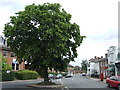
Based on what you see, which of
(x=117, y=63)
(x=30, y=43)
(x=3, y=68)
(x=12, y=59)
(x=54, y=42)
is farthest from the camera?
(x=12, y=59)

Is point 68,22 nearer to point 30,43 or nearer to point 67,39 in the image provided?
point 67,39

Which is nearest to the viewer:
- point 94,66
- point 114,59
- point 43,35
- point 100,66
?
point 43,35

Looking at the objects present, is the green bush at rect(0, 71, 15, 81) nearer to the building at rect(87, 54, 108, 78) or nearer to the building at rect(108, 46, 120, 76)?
the building at rect(108, 46, 120, 76)

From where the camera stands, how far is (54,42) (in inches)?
903

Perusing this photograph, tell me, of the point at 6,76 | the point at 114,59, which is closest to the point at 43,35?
the point at 6,76

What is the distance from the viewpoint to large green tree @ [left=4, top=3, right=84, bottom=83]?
2273 cm

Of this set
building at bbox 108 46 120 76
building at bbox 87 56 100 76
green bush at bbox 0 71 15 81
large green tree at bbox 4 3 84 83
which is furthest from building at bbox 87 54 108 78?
large green tree at bbox 4 3 84 83

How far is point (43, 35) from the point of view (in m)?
22.6

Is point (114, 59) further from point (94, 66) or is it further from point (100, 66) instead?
point (94, 66)

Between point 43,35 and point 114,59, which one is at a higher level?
point 43,35

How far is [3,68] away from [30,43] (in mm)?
17486

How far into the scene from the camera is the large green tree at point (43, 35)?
2273 centimetres

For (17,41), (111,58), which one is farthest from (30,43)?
(111,58)

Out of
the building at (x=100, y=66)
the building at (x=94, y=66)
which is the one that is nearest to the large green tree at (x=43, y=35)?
the building at (x=100, y=66)
